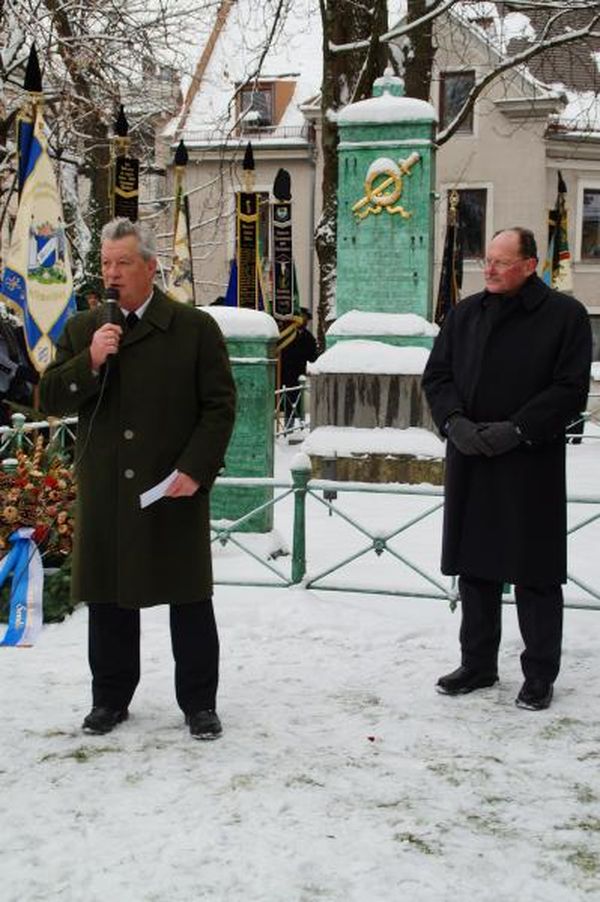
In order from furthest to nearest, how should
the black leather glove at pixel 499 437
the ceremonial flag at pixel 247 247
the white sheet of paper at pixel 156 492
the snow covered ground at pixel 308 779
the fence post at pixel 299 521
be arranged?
the ceremonial flag at pixel 247 247 < the fence post at pixel 299 521 < the black leather glove at pixel 499 437 < the white sheet of paper at pixel 156 492 < the snow covered ground at pixel 308 779

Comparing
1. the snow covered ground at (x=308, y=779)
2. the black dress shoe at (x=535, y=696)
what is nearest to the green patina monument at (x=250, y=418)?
the snow covered ground at (x=308, y=779)

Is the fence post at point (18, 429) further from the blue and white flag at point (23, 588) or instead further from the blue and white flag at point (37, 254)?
the blue and white flag at point (23, 588)

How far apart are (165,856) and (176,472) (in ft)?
4.51

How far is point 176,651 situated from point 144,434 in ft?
2.98

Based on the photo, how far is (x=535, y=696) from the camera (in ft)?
14.8

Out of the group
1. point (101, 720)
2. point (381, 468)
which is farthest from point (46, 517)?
point (381, 468)

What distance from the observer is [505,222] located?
1169 inches

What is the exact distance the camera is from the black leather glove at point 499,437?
435cm

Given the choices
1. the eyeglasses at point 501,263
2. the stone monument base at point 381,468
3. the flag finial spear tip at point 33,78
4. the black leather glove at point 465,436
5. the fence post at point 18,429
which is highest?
the flag finial spear tip at point 33,78

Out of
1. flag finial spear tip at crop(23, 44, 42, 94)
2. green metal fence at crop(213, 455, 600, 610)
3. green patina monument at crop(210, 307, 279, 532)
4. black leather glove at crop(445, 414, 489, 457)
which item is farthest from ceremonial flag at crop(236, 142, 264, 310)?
black leather glove at crop(445, 414, 489, 457)

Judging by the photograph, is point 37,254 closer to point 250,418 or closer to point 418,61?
point 250,418

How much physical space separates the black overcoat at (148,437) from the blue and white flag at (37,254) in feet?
17.8

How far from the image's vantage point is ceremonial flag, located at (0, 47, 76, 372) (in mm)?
9258

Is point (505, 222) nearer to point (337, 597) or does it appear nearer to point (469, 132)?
point (469, 132)
